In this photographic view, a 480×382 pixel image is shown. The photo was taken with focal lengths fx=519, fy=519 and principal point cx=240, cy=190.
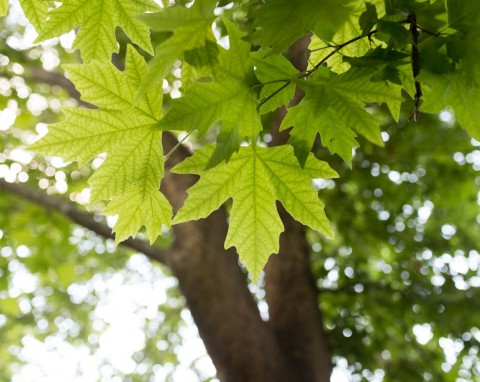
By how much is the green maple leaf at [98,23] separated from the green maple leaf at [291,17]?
Answer: 1.27 feet

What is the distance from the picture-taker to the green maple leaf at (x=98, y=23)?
1043mm

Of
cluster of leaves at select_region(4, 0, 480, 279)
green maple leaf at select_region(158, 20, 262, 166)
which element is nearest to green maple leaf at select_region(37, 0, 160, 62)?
cluster of leaves at select_region(4, 0, 480, 279)

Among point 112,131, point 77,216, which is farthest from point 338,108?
point 77,216

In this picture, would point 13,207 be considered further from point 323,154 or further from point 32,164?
point 323,154

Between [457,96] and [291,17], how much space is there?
413 millimetres

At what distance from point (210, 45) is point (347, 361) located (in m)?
2.84

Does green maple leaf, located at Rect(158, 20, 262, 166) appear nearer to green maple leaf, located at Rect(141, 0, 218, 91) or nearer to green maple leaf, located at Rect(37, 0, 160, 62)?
green maple leaf, located at Rect(141, 0, 218, 91)

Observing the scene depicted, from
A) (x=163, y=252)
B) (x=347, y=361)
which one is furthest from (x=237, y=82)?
(x=347, y=361)

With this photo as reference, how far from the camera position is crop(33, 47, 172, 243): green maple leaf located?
1.04 meters

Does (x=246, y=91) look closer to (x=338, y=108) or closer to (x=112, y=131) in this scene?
(x=338, y=108)

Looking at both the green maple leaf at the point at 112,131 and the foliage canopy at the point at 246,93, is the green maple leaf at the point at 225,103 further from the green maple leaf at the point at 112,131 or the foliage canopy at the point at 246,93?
the green maple leaf at the point at 112,131

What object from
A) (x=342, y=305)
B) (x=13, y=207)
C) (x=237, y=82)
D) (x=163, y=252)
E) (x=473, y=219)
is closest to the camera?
(x=237, y=82)

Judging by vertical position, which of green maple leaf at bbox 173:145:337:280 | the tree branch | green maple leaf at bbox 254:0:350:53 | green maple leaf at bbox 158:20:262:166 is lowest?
the tree branch

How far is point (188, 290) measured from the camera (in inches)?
114
